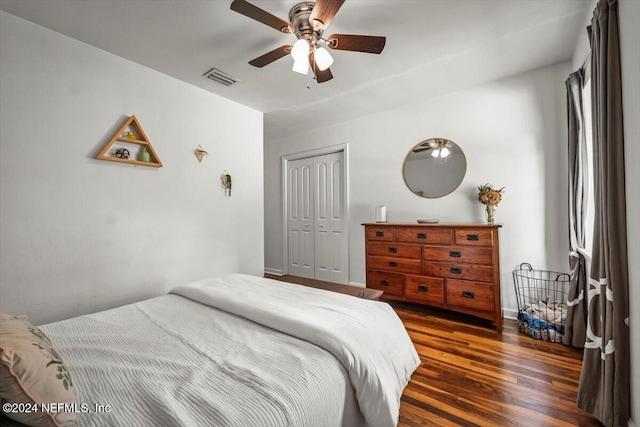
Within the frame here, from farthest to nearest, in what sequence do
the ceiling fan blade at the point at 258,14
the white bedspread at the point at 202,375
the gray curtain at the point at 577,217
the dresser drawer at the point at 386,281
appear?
the dresser drawer at the point at 386,281, the gray curtain at the point at 577,217, the ceiling fan blade at the point at 258,14, the white bedspread at the point at 202,375

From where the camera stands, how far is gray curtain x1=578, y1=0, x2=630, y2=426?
1.30 m

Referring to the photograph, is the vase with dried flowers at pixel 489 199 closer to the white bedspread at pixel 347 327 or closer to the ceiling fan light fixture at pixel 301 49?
the white bedspread at pixel 347 327

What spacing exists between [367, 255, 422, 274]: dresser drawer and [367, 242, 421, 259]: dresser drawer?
0.05 meters

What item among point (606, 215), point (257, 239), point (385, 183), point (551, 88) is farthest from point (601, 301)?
point (257, 239)

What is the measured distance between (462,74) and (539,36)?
2.21 feet


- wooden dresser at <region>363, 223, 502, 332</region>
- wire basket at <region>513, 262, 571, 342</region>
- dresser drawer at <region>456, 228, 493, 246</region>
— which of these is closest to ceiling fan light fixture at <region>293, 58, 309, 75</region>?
wooden dresser at <region>363, 223, 502, 332</region>

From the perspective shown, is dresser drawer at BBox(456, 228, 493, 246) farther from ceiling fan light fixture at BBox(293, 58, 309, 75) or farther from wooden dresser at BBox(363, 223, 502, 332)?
ceiling fan light fixture at BBox(293, 58, 309, 75)

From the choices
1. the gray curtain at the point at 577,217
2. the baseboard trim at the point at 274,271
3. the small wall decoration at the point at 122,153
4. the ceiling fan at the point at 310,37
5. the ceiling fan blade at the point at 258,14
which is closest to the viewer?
the ceiling fan blade at the point at 258,14

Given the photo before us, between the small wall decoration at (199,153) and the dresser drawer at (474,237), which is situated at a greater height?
the small wall decoration at (199,153)

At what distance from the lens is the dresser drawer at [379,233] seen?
3.24 metres

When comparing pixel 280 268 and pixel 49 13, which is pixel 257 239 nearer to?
pixel 280 268

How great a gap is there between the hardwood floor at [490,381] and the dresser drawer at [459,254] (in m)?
0.65

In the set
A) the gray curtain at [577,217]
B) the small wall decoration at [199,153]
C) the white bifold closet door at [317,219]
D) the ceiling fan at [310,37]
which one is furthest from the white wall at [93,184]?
the gray curtain at [577,217]

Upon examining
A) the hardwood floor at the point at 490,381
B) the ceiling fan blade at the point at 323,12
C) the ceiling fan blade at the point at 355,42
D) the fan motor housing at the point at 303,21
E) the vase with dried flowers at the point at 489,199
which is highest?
the fan motor housing at the point at 303,21
